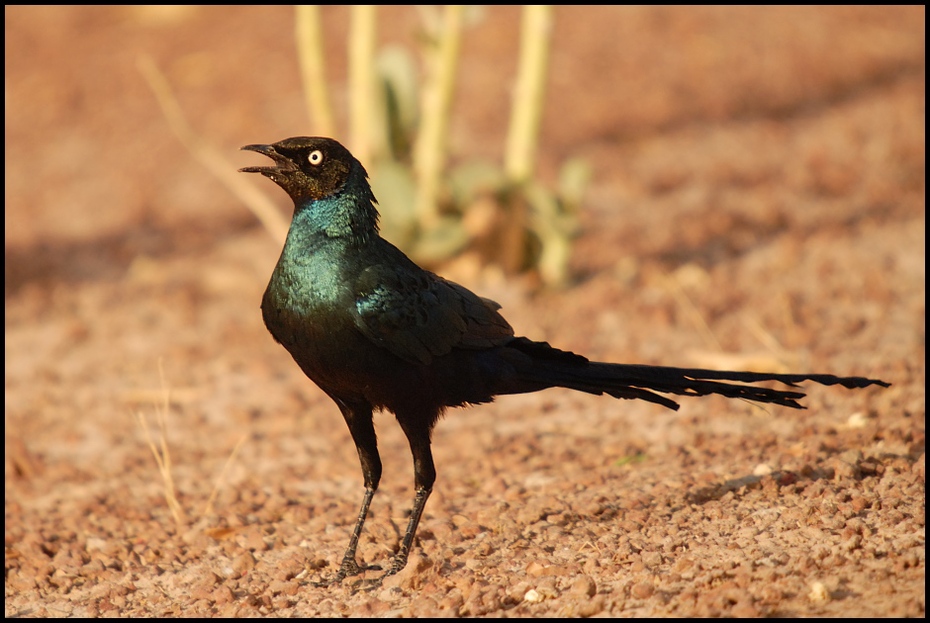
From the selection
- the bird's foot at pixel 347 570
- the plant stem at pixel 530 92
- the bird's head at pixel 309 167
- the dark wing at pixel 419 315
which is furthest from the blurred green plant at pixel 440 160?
the bird's foot at pixel 347 570

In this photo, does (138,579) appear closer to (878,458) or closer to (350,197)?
(350,197)

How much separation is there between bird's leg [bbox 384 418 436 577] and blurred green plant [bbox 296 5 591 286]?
2870 millimetres

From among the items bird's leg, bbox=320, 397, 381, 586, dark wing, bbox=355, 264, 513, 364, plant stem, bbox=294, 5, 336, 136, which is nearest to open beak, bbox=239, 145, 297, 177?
dark wing, bbox=355, 264, 513, 364

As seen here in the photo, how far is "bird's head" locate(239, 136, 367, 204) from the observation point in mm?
3562

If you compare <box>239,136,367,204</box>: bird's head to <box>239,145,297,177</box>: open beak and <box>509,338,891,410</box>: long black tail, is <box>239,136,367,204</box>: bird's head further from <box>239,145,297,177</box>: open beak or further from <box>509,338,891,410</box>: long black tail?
<box>509,338,891,410</box>: long black tail

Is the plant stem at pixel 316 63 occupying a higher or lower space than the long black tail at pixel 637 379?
higher

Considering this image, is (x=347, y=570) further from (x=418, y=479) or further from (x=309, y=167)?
(x=309, y=167)

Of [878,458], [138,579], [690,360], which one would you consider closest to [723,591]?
[878,458]

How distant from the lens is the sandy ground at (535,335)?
3.59 metres

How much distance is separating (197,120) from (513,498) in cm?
610

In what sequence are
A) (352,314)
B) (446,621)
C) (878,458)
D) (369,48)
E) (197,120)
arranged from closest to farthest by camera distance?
(446,621) < (352,314) < (878,458) < (369,48) < (197,120)

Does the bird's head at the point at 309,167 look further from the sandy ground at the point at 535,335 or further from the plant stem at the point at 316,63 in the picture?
the plant stem at the point at 316,63

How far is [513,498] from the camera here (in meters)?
4.32

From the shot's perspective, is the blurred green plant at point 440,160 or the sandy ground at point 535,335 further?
the blurred green plant at point 440,160
